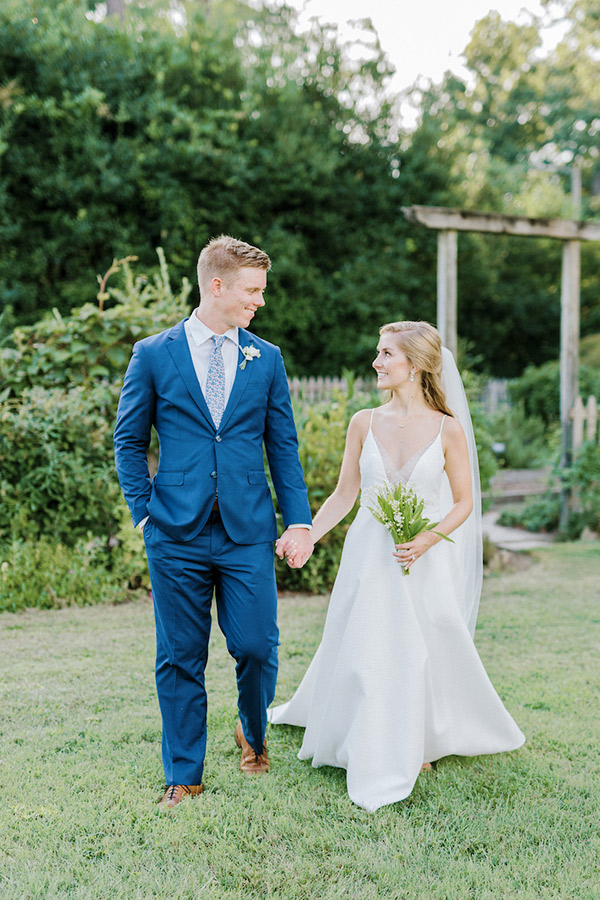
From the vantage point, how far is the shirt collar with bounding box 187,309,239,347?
3137 mm

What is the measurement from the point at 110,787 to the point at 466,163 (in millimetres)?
18553

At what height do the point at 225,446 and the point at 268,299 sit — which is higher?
the point at 268,299

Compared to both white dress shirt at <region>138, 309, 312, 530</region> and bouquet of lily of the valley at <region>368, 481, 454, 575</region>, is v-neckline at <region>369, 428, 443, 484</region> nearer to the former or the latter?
bouquet of lily of the valley at <region>368, 481, 454, 575</region>

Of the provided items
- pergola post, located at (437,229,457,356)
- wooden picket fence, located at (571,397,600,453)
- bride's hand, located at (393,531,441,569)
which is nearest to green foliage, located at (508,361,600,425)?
wooden picket fence, located at (571,397,600,453)

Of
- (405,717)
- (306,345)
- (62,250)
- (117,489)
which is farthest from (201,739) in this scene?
(306,345)

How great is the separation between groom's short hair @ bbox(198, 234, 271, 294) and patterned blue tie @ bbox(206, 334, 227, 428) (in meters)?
0.25

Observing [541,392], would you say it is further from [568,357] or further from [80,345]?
[80,345]

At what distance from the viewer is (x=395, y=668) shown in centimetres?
323

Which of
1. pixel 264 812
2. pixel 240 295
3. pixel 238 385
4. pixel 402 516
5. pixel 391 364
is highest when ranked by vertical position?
pixel 240 295

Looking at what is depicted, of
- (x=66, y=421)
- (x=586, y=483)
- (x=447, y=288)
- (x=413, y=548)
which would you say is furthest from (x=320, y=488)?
(x=586, y=483)

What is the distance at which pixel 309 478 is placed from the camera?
6789mm

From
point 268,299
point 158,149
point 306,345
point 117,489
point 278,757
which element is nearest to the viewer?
point 278,757

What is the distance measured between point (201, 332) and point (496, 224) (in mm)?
6938

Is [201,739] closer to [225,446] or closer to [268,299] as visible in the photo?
[225,446]
